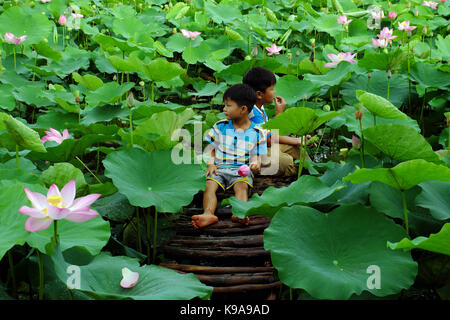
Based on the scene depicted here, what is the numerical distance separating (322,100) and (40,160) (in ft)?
5.81

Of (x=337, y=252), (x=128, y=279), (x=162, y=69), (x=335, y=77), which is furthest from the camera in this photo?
(x=335, y=77)

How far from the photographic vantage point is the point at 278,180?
7.09 feet

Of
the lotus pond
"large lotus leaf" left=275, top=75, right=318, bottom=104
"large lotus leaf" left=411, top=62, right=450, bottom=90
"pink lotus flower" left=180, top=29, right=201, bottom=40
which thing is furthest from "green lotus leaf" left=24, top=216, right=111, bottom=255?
"pink lotus flower" left=180, top=29, right=201, bottom=40

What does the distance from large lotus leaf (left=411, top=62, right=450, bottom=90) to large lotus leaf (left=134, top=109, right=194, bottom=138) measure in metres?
1.32

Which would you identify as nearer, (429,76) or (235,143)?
(235,143)

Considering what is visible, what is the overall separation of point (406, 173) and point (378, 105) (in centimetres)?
34

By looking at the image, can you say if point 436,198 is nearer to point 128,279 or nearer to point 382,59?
point 128,279

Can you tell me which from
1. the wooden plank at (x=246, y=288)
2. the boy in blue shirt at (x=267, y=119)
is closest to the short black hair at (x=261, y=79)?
the boy in blue shirt at (x=267, y=119)

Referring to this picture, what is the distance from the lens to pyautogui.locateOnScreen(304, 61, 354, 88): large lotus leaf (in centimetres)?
238

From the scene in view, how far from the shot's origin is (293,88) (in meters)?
2.49

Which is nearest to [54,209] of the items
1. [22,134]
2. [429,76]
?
[22,134]

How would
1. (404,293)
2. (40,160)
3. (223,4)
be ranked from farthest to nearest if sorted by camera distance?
(223,4) → (40,160) → (404,293)
